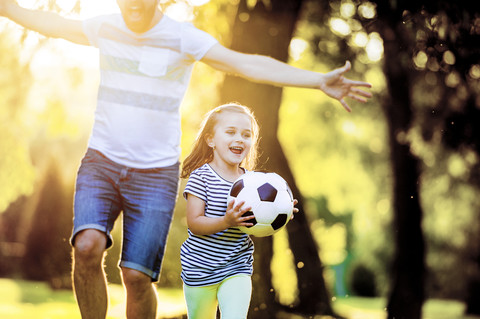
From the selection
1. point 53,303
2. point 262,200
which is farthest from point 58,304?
point 262,200

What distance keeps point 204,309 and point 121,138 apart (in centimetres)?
99

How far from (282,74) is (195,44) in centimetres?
52

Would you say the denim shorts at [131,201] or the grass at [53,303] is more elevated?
the denim shorts at [131,201]

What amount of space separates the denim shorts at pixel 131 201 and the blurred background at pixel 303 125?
1.63 meters

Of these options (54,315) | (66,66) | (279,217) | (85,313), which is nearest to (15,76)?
(66,66)

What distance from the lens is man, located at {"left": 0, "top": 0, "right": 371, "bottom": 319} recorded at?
10.3 ft

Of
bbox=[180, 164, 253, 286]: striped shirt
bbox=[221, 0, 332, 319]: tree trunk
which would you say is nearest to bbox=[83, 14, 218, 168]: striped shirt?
bbox=[180, 164, 253, 286]: striped shirt

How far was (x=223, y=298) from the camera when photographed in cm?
293

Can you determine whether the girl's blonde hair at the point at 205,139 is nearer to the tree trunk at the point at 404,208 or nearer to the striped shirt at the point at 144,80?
the striped shirt at the point at 144,80

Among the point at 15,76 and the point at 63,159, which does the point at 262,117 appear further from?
the point at 63,159

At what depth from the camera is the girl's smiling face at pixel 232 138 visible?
10.2 ft

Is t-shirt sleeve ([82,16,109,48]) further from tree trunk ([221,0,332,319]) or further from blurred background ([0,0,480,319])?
tree trunk ([221,0,332,319])

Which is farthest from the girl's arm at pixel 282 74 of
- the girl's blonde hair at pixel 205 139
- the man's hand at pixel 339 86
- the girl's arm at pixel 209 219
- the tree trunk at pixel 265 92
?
the tree trunk at pixel 265 92

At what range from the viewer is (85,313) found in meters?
3.14
